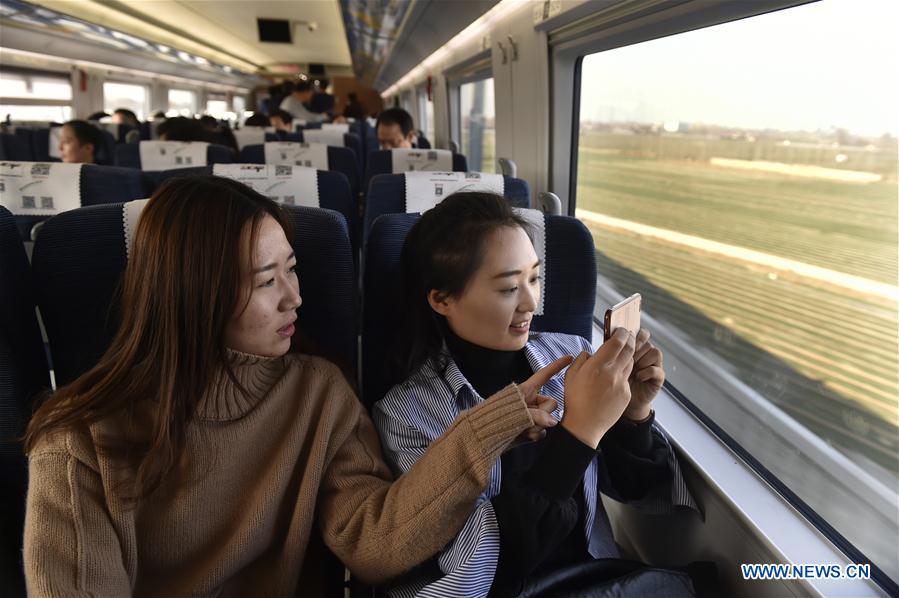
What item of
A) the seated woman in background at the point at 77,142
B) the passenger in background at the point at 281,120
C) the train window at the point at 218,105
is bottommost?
the seated woman in background at the point at 77,142

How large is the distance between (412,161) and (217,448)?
110 inches

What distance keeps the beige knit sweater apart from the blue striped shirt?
0.15ft

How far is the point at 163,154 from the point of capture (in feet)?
12.6

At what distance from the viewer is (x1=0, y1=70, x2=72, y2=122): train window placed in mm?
8523

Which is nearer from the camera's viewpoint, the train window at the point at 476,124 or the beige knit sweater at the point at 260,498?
the beige knit sweater at the point at 260,498

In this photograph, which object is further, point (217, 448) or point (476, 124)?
point (476, 124)

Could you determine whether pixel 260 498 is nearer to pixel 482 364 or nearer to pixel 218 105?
pixel 482 364

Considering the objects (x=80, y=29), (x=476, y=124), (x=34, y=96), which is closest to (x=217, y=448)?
(x=476, y=124)

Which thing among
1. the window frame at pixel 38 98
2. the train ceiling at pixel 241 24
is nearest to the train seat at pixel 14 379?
the train ceiling at pixel 241 24

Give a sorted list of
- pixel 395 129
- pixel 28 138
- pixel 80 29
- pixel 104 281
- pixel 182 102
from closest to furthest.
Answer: pixel 104 281
pixel 395 129
pixel 28 138
pixel 80 29
pixel 182 102

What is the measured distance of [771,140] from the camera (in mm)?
1810

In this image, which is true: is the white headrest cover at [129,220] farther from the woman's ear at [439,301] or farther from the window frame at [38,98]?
the window frame at [38,98]

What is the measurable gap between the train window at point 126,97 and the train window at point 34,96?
0.96 metres

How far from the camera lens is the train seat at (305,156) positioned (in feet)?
12.5
